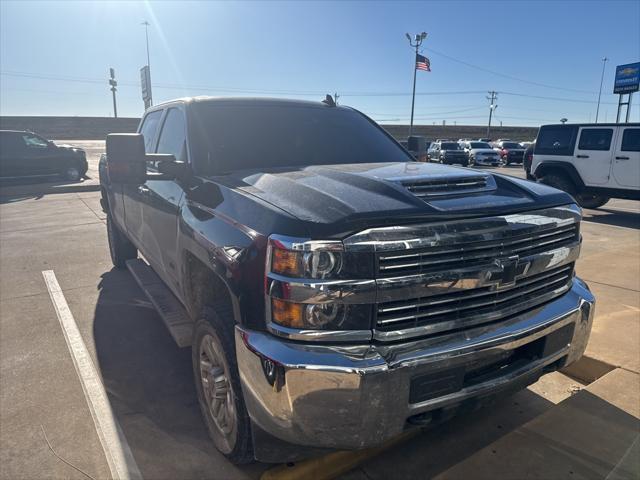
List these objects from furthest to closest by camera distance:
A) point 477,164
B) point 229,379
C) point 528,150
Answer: point 477,164
point 528,150
point 229,379

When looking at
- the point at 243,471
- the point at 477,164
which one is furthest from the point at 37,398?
the point at 477,164

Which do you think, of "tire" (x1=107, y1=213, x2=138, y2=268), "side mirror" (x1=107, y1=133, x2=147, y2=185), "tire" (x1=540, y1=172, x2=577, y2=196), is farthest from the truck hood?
"tire" (x1=540, y1=172, x2=577, y2=196)

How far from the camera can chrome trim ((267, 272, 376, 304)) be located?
1836mm

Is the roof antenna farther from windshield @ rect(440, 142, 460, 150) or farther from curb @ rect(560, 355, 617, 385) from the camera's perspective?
windshield @ rect(440, 142, 460, 150)

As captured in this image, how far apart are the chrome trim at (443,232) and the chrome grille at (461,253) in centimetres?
2

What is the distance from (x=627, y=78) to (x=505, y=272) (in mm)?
41771

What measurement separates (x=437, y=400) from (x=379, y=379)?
35 cm

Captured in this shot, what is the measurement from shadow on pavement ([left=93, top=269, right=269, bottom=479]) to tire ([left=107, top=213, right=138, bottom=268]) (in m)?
1.09

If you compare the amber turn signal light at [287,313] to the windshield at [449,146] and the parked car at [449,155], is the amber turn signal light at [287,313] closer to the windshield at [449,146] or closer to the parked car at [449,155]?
the parked car at [449,155]

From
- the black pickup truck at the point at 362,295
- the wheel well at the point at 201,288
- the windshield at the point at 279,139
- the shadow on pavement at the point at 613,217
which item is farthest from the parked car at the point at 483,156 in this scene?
the wheel well at the point at 201,288

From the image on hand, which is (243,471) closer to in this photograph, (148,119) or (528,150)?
(148,119)

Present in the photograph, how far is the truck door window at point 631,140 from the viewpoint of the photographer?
398 inches

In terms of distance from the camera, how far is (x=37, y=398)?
3.13 m

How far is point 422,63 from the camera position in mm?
34281
